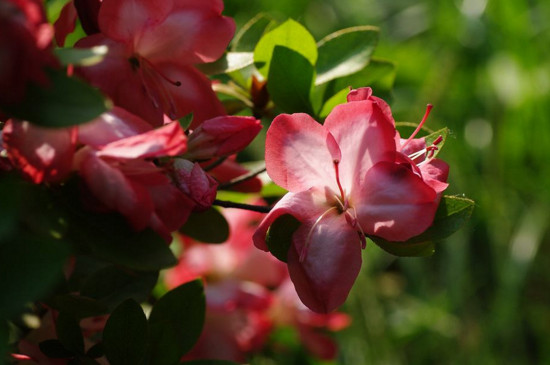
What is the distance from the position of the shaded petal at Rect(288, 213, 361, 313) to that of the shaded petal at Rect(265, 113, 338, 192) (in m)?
0.03

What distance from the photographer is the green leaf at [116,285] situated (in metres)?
0.58

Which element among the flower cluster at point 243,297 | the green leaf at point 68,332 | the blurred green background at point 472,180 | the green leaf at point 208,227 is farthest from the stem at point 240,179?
the blurred green background at point 472,180

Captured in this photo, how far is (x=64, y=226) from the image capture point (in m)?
0.43

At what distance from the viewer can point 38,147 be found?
0.40 meters

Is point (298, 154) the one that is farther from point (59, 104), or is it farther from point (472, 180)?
point (472, 180)

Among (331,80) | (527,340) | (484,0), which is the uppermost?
(331,80)

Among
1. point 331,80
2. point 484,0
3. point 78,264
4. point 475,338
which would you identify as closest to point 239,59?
point 331,80

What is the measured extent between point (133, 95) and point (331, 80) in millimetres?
172

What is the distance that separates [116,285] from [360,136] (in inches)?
8.6

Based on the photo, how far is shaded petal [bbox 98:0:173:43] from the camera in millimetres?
488

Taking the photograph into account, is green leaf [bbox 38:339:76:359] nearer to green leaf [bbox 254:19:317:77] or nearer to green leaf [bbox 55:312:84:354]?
green leaf [bbox 55:312:84:354]

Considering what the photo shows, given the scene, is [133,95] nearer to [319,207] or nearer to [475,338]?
[319,207]

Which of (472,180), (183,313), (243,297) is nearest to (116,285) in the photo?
(183,313)

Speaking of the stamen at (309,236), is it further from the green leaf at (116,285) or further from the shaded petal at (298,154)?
the green leaf at (116,285)
